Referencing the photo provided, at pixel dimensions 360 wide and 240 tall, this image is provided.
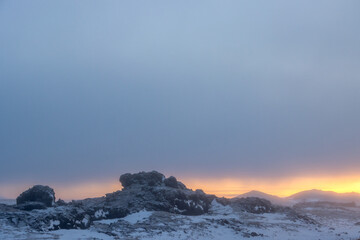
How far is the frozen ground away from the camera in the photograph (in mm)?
34438

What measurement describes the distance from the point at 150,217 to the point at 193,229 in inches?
275

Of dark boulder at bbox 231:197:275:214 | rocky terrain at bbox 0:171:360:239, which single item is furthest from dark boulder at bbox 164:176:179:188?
dark boulder at bbox 231:197:275:214

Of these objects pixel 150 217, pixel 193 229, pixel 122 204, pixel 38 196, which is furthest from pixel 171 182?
pixel 38 196

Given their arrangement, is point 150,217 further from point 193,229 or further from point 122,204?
point 122,204

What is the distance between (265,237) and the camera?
44156 millimetres

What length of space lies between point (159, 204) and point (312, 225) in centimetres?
2663

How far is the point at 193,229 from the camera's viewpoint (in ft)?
142

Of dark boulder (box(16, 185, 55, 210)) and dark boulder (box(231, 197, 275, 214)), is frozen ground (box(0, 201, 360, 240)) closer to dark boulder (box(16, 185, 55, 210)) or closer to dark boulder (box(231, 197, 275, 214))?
dark boulder (box(231, 197, 275, 214))

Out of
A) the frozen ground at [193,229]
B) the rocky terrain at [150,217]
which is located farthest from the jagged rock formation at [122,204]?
the frozen ground at [193,229]

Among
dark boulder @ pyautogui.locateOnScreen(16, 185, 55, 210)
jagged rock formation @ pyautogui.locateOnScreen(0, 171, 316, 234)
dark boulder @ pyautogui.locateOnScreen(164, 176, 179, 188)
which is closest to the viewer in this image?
jagged rock formation @ pyautogui.locateOnScreen(0, 171, 316, 234)

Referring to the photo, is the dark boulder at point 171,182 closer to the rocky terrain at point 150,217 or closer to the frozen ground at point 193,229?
the rocky terrain at point 150,217

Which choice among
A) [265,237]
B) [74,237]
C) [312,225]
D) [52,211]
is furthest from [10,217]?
[312,225]

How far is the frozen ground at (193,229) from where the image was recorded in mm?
34438

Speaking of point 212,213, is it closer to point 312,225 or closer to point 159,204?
point 159,204
